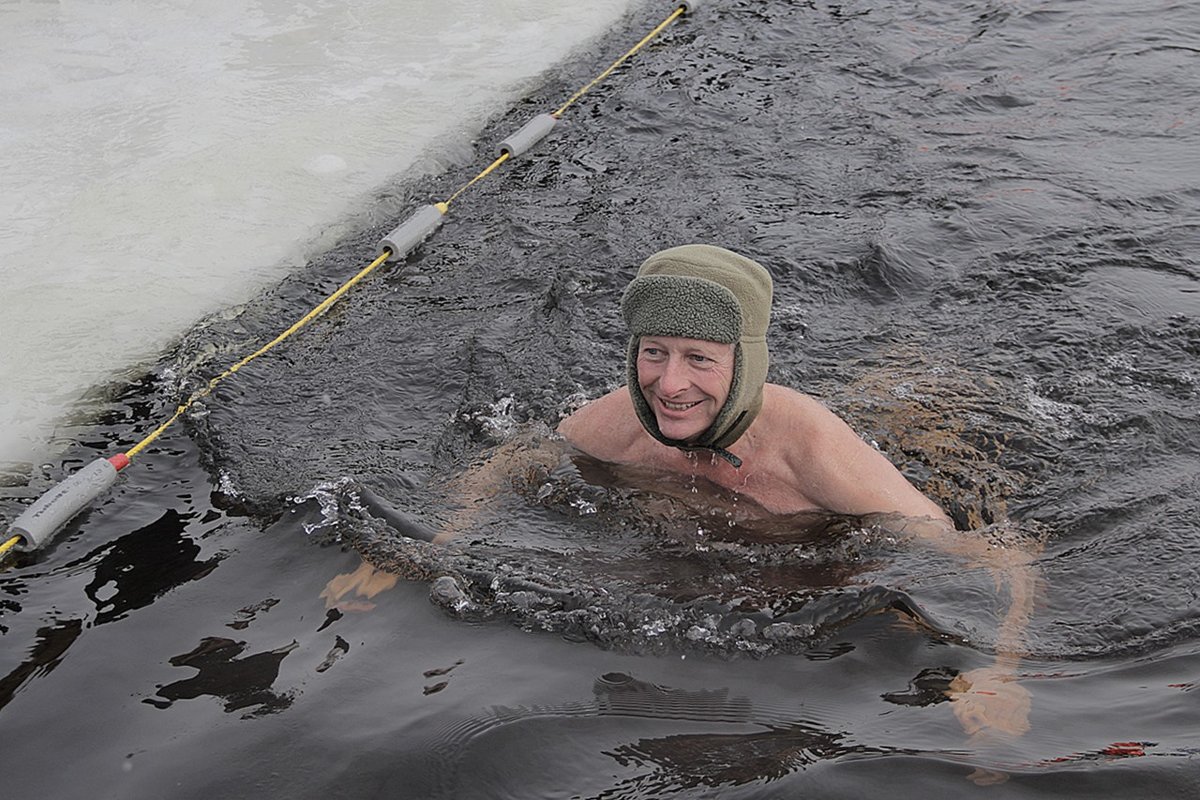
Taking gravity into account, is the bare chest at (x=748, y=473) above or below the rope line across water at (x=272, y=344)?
below

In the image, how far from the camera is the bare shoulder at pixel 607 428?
4.67 meters

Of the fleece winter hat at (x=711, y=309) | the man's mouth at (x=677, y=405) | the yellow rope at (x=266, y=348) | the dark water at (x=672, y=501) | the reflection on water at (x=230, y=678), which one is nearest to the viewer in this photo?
the dark water at (x=672, y=501)

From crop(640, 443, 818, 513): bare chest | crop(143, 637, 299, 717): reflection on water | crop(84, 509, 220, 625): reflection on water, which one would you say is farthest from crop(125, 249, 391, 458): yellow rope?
crop(640, 443, 818, 513): bare chest

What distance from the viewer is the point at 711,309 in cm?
392

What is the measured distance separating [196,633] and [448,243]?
3.43 metres

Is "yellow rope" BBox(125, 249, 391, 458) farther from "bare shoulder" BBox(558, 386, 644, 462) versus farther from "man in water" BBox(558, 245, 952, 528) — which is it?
"man in water" BBox(558, 245, 952, 528)

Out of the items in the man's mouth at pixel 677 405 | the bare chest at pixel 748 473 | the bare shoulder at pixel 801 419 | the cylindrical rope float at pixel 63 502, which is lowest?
the bare chest at pixel 748 473

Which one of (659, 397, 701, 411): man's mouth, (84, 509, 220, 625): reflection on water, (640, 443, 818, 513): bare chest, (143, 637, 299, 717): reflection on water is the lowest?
(143, 637, 299, 717): reflection on water

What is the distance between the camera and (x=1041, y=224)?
672 cm

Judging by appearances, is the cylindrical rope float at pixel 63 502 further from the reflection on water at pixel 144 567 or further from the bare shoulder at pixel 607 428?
the bare shoulder at pixel 607 428

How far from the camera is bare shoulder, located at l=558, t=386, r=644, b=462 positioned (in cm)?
467

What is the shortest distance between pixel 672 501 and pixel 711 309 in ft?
2.79

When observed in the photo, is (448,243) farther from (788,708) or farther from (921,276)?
Result: (788,708)

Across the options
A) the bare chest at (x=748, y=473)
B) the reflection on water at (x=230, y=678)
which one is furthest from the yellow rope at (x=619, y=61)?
the reflection on water at (x=230, y=678)
